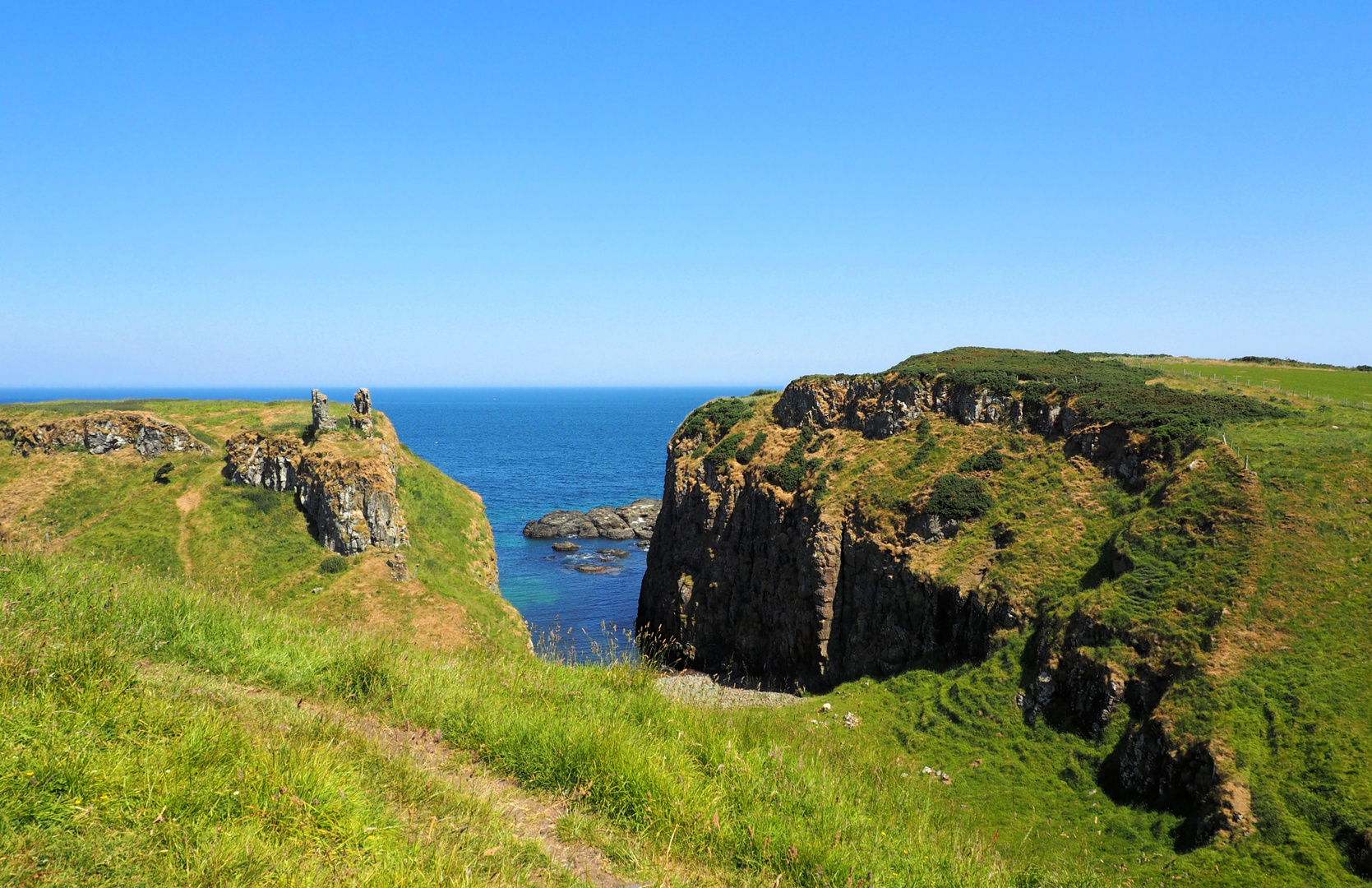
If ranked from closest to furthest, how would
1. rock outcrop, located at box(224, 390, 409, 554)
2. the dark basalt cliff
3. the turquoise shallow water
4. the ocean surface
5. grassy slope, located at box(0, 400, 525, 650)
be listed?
the dark basalt cliff < grassy slope, located at box(0, 400, 525, 650) < rock outcrop, located at box(224, 390, 409, 554) < the ocean surface < the turquoise shallow water

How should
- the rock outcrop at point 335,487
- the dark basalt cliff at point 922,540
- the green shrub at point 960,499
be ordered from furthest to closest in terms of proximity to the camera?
the rock outcrop at point 335,487 < the green shrub at point 960,499 < the dark basalt cliff at point 922,540

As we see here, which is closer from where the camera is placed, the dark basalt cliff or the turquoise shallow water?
the dark basalt cliff

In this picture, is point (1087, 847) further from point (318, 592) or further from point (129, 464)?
point (129, 464)

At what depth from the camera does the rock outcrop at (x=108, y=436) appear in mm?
57906

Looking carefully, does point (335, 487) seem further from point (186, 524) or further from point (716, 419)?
point (716, 419)

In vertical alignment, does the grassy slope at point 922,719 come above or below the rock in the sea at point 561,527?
above

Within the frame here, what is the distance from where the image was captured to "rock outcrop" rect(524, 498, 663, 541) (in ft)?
303

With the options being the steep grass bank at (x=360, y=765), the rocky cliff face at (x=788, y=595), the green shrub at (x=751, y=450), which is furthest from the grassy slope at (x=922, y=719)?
the green shrub at (x=751, y=450)

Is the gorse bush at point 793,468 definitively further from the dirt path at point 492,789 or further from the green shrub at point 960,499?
the dirt path at point 492,789

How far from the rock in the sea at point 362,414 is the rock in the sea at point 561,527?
3540 cm

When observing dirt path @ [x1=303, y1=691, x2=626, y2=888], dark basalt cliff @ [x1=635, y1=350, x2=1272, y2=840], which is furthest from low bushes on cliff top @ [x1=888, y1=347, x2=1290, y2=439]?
dirt path @ [x1=303, y1=691, x2=626, y2=888]

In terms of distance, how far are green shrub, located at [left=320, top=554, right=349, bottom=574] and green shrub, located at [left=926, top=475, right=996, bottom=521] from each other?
38.0 metres

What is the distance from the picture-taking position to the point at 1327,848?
18.7 metres

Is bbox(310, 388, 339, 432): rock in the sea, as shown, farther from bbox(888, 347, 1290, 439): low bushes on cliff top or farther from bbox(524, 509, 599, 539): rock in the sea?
bbox(888, 347, 1290, 439): low bushes on cliff top
